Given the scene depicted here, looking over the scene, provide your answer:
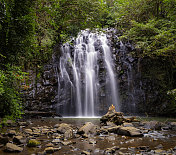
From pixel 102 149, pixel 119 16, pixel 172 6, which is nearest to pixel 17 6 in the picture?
pixel 102 149

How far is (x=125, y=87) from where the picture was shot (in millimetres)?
12219

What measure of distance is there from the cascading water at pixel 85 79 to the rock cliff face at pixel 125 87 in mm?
103

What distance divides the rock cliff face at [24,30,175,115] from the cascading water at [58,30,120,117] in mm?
103

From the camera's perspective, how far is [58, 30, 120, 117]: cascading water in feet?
37.4

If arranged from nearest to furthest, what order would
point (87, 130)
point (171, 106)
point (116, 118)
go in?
1. point (87, 130)
2. point (116, 118)
3. point (171, 106)

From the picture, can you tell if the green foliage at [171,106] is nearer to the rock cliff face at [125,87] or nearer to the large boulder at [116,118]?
the rock cliff face at [125,87]

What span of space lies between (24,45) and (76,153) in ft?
12.9

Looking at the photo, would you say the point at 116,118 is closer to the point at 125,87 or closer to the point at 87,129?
the point at 87,129

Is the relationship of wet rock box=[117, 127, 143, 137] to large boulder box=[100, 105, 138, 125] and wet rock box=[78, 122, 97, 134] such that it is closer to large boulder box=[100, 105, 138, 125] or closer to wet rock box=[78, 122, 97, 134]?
wet rock box=[78, 122, 97, 134]

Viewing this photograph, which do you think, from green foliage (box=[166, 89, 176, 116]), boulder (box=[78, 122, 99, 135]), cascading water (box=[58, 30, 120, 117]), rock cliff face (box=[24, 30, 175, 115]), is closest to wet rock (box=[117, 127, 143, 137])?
boulder (box=[78, 122, 99, 135])

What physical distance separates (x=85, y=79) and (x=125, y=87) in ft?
10.9

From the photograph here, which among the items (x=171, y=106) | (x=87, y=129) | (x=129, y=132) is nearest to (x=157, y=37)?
(x=171, y=106)

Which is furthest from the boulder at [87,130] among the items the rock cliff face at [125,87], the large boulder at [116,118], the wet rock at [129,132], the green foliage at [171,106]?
the green foliage at [171,106]

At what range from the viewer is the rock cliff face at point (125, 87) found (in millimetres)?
11141
